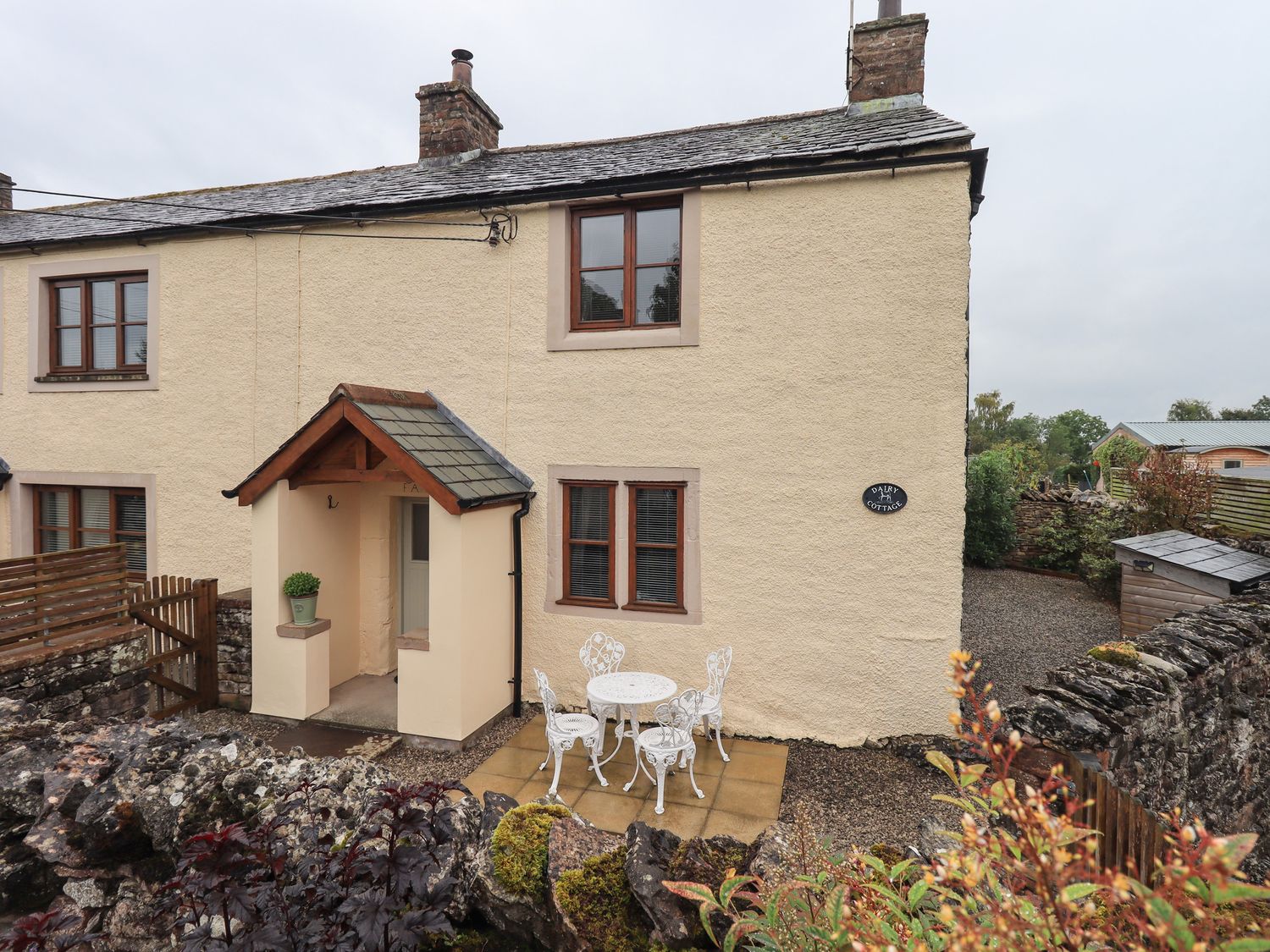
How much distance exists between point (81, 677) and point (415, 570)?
3.81 m

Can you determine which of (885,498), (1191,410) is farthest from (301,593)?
(1191,410)

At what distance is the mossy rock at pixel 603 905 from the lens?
2543 mm

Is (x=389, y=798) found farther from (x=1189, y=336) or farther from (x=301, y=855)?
(x=1189, y=336)

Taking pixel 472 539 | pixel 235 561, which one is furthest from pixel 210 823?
pixel 235 561

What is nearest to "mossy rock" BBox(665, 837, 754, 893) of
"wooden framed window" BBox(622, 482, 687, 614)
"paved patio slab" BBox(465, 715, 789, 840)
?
"paved patio slab" BBox(465, 715, 789, 840)

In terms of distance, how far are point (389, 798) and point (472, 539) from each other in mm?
4547

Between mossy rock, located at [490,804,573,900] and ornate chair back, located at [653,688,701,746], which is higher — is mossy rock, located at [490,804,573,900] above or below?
above

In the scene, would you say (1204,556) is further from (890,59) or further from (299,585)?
(299,585)

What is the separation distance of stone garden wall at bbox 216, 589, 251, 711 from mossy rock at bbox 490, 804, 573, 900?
21.7ft

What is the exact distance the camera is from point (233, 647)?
8148 millimetres

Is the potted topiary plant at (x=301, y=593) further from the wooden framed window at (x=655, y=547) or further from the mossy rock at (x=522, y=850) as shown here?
the mossy rock at (x=522, y=850)

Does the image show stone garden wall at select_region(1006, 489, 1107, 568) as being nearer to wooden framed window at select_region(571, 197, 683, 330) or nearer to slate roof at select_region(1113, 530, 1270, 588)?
slate roof at select_region(1113, 530, 1270, 588)

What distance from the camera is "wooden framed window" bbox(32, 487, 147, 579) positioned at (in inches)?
384

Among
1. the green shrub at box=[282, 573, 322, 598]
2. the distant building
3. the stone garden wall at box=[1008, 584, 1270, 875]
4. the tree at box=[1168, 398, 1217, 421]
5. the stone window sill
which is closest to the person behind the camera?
the stone garden wall at box=[1008, 584, 1270, 875]
